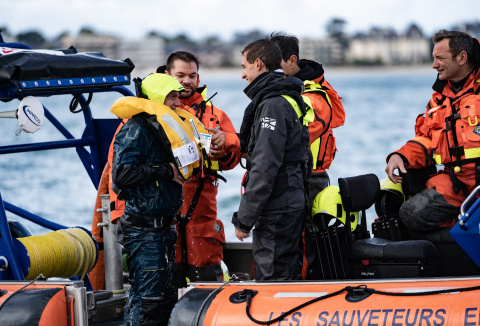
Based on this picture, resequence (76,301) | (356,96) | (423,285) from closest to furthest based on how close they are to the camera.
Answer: (423,285) < (76,301) < (356,96)

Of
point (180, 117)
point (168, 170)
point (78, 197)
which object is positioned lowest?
point (78, 197)

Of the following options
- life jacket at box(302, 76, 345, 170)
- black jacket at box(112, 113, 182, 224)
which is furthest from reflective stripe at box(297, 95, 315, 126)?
black jacket at box(112, 113, 182, 224)

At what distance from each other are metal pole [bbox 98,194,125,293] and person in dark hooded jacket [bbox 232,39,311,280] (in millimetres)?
1134

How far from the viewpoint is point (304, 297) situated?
10.6 feet

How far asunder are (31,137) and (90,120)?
27763 millimetres

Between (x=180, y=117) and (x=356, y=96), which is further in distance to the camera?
(x=356, y=96)

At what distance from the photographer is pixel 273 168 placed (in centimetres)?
340

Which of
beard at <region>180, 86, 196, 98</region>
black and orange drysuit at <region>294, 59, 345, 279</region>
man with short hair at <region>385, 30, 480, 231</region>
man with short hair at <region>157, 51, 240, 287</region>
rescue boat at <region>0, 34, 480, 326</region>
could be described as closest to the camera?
rescue boat at <region>0, 34, 480, 326</region>

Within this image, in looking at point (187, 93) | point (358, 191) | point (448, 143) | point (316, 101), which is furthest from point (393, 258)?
point (187, 93)

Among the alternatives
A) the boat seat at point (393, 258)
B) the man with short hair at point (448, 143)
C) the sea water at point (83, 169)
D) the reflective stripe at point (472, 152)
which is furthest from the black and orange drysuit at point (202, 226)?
the sea water at point (83, 169)

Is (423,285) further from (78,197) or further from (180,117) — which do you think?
(78,197)

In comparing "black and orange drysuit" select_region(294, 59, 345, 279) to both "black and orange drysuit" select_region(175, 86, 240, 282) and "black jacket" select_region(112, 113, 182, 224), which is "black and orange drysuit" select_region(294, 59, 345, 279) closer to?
"black and orange drysuit" select_region(175, 86, 240, 282)

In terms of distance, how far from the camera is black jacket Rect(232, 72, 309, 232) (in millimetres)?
3400

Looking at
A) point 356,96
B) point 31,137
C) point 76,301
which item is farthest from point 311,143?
point 356,96
